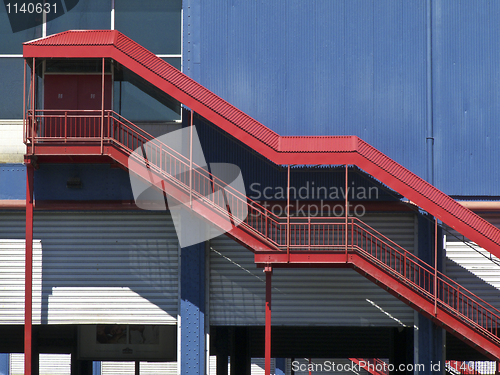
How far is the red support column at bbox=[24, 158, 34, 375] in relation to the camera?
49.6 feet

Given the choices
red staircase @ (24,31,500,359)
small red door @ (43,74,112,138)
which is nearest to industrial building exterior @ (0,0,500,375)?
small red door @ (43,74,112,138)

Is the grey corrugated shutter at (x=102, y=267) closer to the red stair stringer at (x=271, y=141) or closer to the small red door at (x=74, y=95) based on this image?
the small red door at (x=74, y=95)

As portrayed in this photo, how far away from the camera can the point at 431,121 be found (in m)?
16.1

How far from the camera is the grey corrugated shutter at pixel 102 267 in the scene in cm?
1599

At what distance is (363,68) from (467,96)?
312 cm

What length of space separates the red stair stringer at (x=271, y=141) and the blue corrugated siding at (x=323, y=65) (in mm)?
1963

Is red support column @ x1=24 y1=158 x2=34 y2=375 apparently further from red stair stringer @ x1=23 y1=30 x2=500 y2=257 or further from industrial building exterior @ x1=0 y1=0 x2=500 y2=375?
red stair stringer @ x1=23 y1=30 x2=500 y2=257

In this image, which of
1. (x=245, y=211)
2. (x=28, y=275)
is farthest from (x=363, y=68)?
(x=28, y=275)

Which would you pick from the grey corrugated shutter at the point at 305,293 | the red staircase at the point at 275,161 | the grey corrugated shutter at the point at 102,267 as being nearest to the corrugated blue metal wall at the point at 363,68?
the red staircase at the point at 275,161

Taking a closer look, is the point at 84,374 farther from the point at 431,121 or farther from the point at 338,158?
the point at 431,121

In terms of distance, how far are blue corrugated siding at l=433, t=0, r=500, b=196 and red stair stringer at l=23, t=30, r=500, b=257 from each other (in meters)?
2.25

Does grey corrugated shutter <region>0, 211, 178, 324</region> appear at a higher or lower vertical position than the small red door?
lower

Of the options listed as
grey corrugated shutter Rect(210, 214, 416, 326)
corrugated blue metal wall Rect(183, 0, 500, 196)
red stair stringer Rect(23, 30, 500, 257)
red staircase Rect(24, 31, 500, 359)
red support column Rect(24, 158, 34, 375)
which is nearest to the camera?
red stair stringer Rect(23, 30, 500, 257)

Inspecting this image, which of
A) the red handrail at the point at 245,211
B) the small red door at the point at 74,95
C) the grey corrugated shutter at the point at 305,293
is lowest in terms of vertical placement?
the grey corrugated shutter at the point at 305,293
